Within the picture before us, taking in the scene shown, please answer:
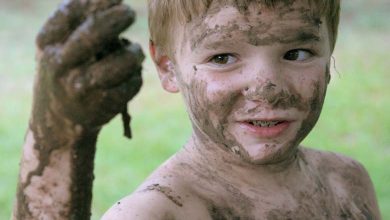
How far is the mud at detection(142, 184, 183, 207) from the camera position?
95.0 inches

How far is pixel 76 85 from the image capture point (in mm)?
1854

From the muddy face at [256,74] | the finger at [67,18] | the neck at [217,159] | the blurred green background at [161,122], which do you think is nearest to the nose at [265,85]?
the muddy face at [256,74]

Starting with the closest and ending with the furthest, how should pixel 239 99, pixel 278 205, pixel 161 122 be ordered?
pixel 239 99
pixel 278 205
pixel 161 122

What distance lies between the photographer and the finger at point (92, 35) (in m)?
1.84

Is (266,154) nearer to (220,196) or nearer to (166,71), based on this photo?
(220,196)

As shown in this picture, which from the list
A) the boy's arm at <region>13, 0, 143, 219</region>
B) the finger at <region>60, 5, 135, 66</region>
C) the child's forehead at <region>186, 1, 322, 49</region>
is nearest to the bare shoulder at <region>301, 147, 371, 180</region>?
the child's forehead at <region>186, 1, 322, 49</region>

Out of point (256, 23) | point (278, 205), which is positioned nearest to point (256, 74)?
point (256, 23)

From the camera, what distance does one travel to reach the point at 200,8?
243cm

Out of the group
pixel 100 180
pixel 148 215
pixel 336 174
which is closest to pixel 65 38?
pixel 148 215

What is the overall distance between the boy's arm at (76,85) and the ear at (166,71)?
2.16 ft

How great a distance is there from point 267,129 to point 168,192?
0.35 m

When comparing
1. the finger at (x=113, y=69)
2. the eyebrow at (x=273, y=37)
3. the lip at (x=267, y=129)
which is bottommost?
the lip at (x=267, y=129)

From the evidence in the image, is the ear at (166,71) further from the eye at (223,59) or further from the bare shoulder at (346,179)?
the bare shoulder at (346,179)

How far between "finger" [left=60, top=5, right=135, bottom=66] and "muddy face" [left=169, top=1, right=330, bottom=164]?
59 cm
